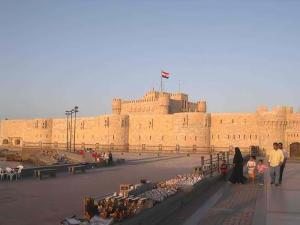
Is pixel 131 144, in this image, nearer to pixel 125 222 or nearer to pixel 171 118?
pixel 171 118

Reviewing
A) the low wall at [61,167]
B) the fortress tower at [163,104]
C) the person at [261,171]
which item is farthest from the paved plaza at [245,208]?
the fortress tower at [163,104]

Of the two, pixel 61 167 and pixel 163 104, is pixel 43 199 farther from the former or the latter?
pixel 163 104

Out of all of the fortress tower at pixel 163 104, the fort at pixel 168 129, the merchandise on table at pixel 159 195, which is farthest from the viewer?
the fortress tower at pixel 163 104

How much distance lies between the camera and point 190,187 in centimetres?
930

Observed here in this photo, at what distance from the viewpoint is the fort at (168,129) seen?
3884 cm

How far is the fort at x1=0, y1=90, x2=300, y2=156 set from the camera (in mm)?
38844

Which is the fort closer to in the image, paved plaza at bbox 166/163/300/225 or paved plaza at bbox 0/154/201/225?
paved plaza at bbox 166/163/300/225

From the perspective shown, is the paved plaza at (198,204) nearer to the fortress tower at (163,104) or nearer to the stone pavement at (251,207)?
the stone pavement at (251,207)

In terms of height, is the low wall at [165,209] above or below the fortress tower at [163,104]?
below

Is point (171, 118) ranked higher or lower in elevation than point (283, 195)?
higher

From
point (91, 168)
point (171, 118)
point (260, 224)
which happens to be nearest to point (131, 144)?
point (171, 118)

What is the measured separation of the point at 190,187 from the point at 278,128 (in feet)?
103

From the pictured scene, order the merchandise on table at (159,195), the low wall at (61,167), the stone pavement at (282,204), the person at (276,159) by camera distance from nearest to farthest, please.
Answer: the stone pavement at (282,204), the merchandise on table at (159,195), the person at (276,159), the low wall at (61,167)

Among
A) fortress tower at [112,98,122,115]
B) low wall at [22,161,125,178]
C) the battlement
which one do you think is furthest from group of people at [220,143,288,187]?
fortress tower at [112,98,122,115]
